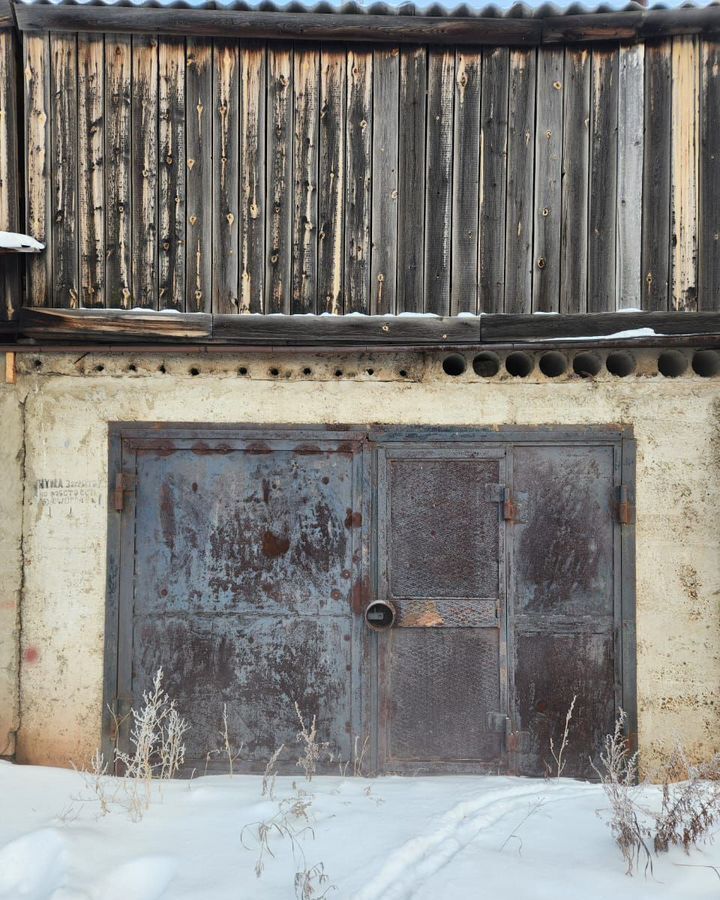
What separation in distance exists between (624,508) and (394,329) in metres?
1.81

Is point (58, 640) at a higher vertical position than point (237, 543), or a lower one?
lower

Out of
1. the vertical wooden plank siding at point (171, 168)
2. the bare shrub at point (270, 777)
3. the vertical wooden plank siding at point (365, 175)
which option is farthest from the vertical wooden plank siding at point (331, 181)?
the bare shrub at point (270, 777)

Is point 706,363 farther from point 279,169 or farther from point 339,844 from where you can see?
point 339,844

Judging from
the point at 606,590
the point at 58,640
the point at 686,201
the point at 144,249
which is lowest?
the point at 58,640

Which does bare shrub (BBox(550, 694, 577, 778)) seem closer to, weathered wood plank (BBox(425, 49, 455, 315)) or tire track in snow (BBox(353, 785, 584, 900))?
tire track in snow (BBox(353, 785, 584, 900))

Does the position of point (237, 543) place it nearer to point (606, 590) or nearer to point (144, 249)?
point (144, 249)

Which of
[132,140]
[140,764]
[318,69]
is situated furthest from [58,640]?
[318,69]

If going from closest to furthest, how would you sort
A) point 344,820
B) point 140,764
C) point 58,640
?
point 344,820 < point 140,764 < point 58,640

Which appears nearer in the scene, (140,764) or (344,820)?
(344,820)

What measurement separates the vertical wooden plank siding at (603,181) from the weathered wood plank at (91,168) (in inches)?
121

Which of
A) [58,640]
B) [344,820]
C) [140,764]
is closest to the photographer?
[344,820]

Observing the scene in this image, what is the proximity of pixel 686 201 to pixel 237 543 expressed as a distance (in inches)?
139

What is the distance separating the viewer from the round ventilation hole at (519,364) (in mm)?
4883

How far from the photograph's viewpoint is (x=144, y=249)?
4.77m
